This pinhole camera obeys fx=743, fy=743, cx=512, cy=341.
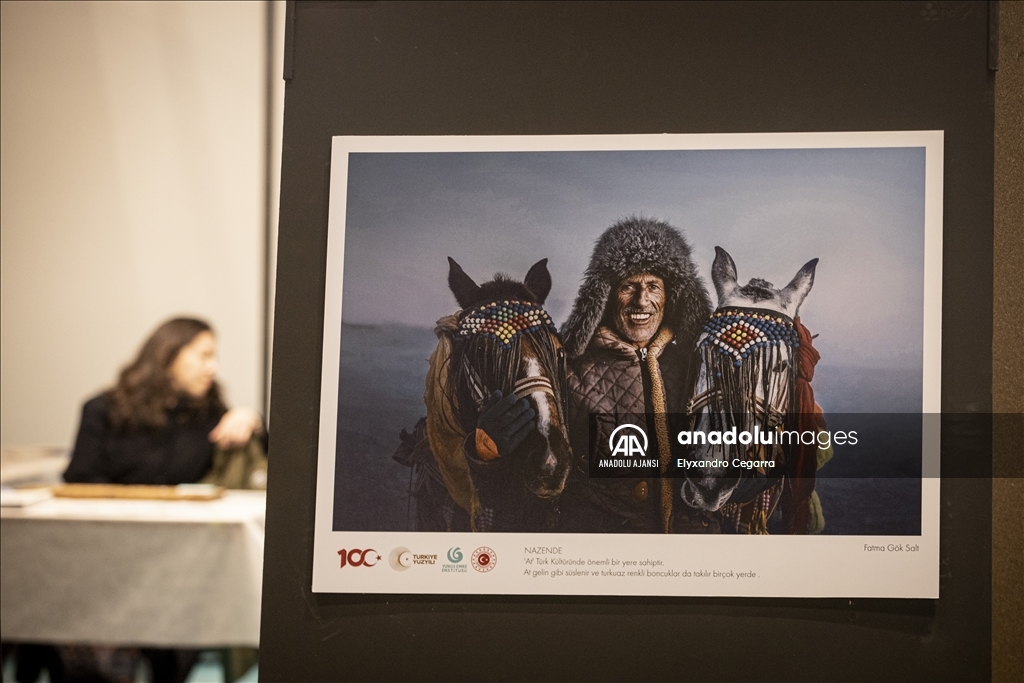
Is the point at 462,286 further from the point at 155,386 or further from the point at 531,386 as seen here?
the point at 155,386

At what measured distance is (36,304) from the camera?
4258 mm

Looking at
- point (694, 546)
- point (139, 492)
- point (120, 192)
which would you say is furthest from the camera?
point (120, 192)

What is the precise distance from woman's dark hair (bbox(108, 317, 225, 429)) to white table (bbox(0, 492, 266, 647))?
0.56 meters

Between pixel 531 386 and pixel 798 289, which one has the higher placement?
pixel 798 289

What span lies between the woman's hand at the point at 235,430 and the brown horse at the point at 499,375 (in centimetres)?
210

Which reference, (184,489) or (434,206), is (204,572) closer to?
(184,489)

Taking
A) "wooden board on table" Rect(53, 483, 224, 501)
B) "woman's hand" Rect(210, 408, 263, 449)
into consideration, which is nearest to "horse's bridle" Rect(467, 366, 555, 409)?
"wooden board on table" Rect(53, 483, 224, 501)

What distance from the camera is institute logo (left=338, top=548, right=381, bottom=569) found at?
111 centimetres

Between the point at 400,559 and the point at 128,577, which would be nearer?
the point at 400,559

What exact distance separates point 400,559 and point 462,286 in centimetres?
42

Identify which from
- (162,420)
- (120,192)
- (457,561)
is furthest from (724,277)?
(120,192)

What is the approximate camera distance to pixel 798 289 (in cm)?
110

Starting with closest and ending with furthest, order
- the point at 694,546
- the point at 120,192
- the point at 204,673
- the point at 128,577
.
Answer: the point at 694,546
the point at 128,577
the point at 204,673
the point at 120,192

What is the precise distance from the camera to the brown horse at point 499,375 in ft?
3.65
